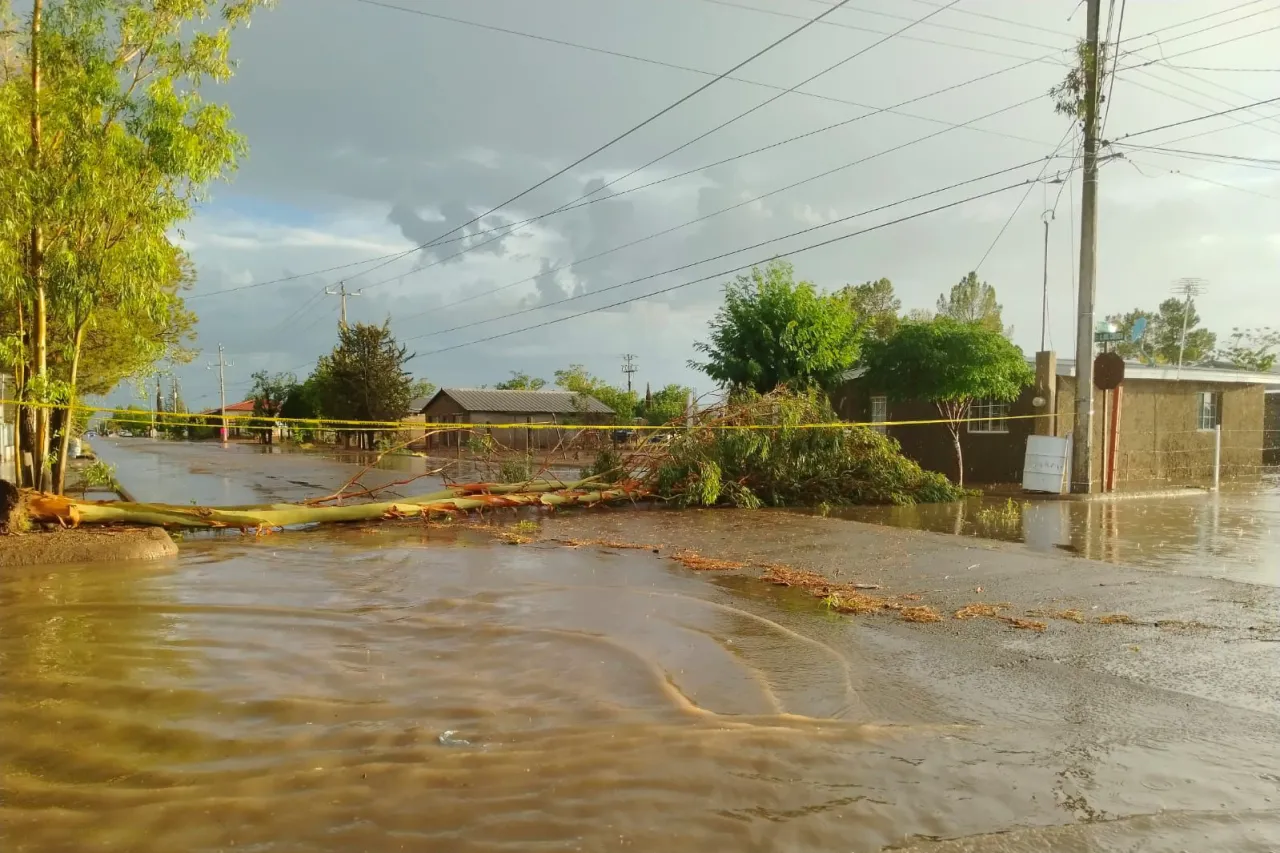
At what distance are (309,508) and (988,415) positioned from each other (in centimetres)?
1669

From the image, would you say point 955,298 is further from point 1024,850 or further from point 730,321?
point 1024,850

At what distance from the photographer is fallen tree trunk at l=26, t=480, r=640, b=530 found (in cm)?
1047

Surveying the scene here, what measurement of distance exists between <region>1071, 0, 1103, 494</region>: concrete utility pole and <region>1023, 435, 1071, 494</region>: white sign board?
1.14 feet

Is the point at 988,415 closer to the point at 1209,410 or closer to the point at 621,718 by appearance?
the point at 1209,410

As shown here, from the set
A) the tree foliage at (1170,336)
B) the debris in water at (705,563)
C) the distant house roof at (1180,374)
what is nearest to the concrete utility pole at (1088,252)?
the distant house roof at (1180,374)

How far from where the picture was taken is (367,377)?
43812mm

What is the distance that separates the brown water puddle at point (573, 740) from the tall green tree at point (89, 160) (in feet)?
18.7

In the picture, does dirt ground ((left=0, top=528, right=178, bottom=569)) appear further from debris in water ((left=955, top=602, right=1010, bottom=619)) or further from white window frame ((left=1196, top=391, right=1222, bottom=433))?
white window frame ((left=1196, top=391, right=1222, bottom=433))

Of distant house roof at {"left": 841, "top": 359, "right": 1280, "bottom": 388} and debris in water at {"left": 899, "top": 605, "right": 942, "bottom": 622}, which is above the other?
distant house roof at {"left": 841, "top": 359, "right": 1280, "bottom": 388}

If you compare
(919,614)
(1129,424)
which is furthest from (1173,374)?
(919,614)

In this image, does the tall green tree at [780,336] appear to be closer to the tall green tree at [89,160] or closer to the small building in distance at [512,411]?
the tall green tree at [89,160]

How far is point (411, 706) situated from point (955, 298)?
70515mm

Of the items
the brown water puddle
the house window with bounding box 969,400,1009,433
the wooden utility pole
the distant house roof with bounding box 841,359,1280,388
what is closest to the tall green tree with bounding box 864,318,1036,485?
the house window with bounding box 969,400,1009,433

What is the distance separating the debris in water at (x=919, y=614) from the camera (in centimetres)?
662
